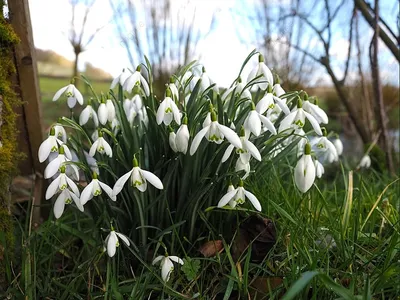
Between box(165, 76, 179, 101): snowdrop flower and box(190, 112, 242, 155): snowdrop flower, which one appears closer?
box(190, 112, 242, 155): snowdrop flower

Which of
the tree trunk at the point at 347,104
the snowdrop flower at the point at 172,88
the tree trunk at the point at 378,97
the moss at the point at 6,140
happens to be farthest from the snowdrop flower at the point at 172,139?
the tree trunk at the point at 347,104

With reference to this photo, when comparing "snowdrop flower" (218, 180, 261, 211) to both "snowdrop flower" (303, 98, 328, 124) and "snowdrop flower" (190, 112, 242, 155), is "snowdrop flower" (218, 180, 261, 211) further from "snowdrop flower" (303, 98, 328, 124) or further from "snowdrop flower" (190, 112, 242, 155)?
"snowdrop flower" (303, 98, 328, 124)

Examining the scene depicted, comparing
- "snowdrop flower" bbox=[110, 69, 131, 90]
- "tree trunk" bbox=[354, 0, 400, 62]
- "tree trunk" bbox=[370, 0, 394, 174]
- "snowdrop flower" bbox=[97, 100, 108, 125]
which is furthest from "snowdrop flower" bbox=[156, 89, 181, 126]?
"tree trunk" bbox=[354, 0, 400, 62]

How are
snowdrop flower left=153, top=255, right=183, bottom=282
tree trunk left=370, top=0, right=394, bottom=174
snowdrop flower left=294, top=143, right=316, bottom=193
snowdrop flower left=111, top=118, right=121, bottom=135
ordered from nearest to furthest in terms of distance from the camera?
1. snowdrop flower left=294, top=143, right=316, bottom=193
2. snowdrop flower left=153, top=255, right=183, bottom=282
3. snowdrop flower left=111, top=118, right=121, bottom=135
4. tree trunk left=370, top=0, right=394, bottom=174

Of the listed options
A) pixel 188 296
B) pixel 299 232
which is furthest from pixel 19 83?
pixel 299 232

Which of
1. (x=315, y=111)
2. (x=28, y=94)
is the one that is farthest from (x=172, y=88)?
(x=28, y=94)

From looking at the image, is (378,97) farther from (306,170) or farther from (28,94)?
(28,94)
